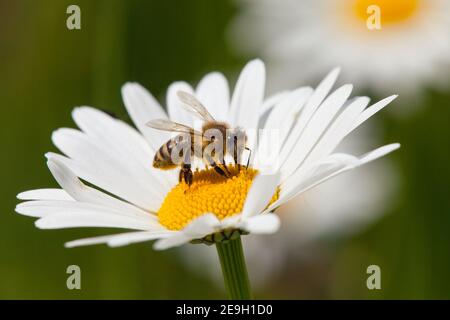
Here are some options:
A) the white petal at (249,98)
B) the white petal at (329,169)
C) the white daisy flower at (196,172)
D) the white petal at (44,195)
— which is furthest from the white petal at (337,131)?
the white petal at (44,195)

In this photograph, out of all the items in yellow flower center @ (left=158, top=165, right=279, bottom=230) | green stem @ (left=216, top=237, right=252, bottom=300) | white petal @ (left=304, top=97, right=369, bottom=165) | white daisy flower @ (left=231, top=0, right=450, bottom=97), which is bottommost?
green stem @ (left=216, top=237, right=252, bottom=300)

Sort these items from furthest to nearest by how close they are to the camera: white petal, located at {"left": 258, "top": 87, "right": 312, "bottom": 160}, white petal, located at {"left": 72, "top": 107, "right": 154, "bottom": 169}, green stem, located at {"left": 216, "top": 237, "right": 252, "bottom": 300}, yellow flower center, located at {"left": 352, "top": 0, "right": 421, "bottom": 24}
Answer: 1. yellow flower center, located at {"left": 352, "top": 0, "right": 421, "bottom": 24}
2. white petal, located at {"left": 72, "top": 107, "right": 154, "bottom": 169}
3. white petal, located at {"left": 258, "top": 87, "right": 312, "bottom": 160}
4. green stem, located at {"left": 216, "top": 237, "right": 252, "bottom": 300}

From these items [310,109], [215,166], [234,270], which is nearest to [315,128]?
[310,109]

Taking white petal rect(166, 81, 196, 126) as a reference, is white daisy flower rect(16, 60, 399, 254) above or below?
below

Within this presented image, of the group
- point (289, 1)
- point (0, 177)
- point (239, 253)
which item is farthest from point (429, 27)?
point (239, 253)

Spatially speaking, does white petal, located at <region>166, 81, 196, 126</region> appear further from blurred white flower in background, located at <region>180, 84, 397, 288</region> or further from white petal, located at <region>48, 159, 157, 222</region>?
blurred white flower in background, located at <region>180, 84, 397, 288</region>

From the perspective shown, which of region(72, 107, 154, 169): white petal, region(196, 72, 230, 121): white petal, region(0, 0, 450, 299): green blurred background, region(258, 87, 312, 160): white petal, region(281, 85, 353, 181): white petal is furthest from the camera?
region(0, 0, 450, 299): green blurred background

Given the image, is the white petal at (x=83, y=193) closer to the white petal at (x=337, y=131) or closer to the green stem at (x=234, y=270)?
the green stem at (x=234, y=270)

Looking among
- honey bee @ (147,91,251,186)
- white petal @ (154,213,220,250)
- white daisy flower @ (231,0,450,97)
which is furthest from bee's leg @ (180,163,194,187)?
white daisy flower @ (231,0,450,97)
